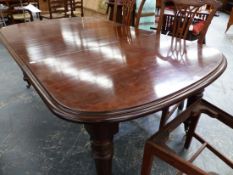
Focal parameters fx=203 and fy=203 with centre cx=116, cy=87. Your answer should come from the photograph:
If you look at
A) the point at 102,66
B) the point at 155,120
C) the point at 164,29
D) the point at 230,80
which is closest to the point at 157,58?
the point at 102,66

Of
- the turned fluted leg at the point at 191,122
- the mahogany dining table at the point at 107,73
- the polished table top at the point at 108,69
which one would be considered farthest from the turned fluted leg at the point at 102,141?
the turned fluted leg at the point at 191,122

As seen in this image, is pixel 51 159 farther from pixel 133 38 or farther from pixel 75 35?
pixel 133 38

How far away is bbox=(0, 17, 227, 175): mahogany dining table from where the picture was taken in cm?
75

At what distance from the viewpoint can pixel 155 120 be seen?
1.92 m

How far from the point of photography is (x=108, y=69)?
1021mm

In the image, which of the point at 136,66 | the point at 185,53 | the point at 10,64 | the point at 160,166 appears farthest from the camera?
the point at 10,64

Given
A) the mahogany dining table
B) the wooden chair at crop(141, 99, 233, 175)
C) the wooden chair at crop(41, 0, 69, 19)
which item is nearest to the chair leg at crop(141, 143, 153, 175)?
the wooden chair at crop(141, 99, 233, 175)

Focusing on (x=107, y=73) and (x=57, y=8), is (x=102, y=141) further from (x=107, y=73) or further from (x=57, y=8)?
(x=57, y=8)

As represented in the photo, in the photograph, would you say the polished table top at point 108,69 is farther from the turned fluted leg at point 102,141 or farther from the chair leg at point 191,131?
the chair leg at point 191,131

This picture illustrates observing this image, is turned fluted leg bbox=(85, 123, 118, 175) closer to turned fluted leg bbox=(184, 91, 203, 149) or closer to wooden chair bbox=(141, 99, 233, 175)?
wooden chair bbox=(141, 99, 233, 175)

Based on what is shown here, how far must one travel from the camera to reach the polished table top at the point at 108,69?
0.76 m

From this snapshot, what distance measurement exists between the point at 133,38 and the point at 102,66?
586 mm

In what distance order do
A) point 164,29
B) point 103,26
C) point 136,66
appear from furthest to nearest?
point 164,29 → point 103,26 → point 136,66

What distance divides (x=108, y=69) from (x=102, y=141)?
0.36 metres
